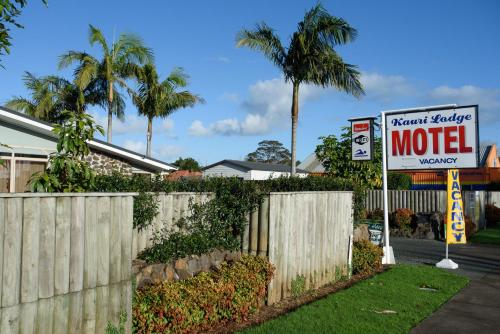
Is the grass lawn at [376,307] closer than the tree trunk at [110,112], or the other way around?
the grass lawn at [376,307]

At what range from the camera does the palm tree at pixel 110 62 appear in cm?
2298

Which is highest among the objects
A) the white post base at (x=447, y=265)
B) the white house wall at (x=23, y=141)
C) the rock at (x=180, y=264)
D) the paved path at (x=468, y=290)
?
the white house wall at (x=23, y=141)

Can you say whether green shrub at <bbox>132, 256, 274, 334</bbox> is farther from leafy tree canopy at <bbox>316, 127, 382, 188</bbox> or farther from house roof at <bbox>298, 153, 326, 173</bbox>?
house roof at <bbox>298, 153, 326, 173</bbox>

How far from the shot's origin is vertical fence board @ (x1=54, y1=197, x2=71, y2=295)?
4.61 metres

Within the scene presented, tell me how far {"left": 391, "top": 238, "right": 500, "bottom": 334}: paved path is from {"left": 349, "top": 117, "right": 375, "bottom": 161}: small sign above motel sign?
3.01 meters

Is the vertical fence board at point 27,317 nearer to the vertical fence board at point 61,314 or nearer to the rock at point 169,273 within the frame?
the vertical fence board at point 61,314

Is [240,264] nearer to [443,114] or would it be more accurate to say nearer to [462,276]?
[462,276]

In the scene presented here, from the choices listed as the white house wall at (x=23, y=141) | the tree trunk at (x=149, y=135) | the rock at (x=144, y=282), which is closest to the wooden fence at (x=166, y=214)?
the rock at (x=144, y=282)

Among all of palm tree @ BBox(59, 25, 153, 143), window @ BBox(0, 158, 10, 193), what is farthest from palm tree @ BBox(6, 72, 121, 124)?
window @ BBox(0, 158, 10, 193)

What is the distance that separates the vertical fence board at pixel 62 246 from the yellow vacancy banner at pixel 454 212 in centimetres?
1059

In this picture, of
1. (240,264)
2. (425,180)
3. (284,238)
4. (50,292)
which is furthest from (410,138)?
(425,180)

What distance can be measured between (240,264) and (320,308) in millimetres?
1368

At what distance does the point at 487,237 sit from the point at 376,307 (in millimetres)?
13355

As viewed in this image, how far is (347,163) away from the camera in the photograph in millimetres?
21766
